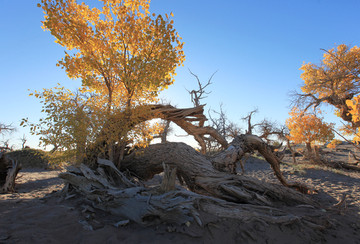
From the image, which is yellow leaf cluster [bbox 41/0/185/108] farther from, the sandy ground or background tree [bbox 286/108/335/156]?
background tree [bbox 286/108/335/156]

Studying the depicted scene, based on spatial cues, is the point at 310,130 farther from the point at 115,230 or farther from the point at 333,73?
the point at 115,230

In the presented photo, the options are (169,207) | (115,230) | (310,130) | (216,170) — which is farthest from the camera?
(310,130)

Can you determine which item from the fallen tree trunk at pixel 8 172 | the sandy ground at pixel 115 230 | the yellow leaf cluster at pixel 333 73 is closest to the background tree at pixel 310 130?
the yellow leaf cluster at pixel 333 73

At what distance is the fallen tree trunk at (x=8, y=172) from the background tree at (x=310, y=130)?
59.7ft

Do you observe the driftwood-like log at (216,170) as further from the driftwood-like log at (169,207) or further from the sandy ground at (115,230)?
the sandy ground at (115,230)

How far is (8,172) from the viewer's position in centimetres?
679

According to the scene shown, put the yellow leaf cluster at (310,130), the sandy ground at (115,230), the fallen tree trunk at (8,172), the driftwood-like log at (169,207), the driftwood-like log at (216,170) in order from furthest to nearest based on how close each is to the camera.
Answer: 1. the yellow leaf cluster at (310,130)
2. the fallen tree trunk at (8,172)
3. the driftwood-like log at (216,170)
4. the driftwood-like log at (169,207)
5. the sandy ground at (115,230)

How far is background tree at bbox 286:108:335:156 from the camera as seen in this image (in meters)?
15.0

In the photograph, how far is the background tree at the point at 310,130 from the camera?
15.0 m

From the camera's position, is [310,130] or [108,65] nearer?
[108,65]

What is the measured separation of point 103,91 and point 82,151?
2422mm

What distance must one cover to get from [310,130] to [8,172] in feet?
63.1

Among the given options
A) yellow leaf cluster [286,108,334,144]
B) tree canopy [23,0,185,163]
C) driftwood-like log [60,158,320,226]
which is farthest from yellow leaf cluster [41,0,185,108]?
yellow leaf cluster [286,108,334,144]

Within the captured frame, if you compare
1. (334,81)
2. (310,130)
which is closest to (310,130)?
(310,130)
